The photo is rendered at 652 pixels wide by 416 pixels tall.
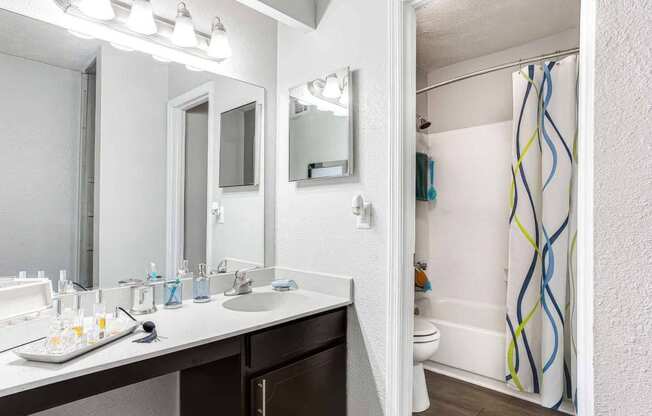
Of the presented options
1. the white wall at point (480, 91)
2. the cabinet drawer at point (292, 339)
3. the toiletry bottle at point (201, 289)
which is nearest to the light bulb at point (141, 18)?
the toiletry bottle at point (201, 289)

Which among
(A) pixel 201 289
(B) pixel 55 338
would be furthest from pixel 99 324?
(A) pixel 201 289

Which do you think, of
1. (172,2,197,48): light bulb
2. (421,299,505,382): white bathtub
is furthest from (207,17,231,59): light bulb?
(421,299,505,382): white bathtub

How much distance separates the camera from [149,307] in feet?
4.90

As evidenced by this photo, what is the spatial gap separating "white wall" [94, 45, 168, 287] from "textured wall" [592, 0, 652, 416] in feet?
5.46

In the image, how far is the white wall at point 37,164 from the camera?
1.29 m

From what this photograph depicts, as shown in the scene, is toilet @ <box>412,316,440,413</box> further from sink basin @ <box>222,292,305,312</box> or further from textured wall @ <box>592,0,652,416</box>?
textured wall @ <box>592,0,652,416</box>

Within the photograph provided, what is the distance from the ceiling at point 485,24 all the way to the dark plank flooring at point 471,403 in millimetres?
2343

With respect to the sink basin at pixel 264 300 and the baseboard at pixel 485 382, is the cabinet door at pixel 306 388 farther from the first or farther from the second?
the baseboard at pixel 485 382

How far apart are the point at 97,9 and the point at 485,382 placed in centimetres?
310

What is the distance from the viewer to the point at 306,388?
1.53 m

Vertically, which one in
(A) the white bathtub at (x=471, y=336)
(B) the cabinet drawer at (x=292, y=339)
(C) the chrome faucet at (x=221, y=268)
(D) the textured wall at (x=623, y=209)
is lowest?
(A) the white bathtub at (x=471, y=336)

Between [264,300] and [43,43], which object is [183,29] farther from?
[264,300]

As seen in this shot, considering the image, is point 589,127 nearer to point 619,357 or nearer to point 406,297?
point 619,357

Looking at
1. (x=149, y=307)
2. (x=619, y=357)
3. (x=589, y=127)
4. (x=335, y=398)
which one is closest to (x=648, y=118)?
(x=589, y=127)
